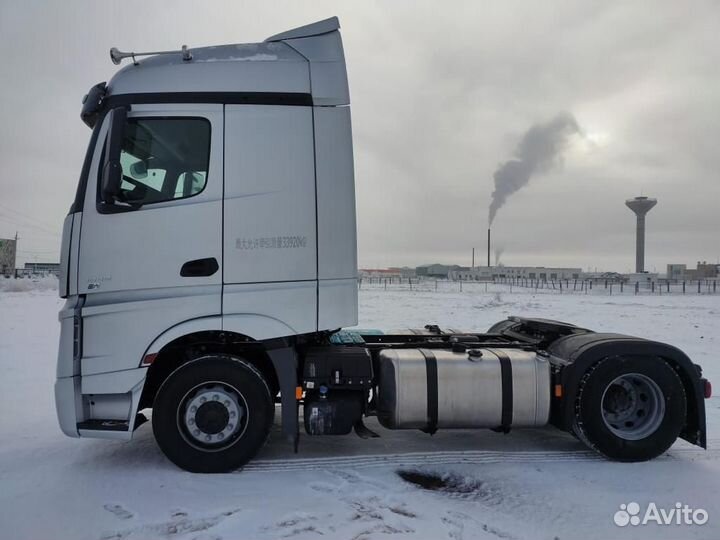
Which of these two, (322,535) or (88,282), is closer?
(322,535)

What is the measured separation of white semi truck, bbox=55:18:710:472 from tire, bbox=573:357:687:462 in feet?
0.05

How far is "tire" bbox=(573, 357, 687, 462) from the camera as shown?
4.70m

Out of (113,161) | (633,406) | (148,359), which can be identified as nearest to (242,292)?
(148,359)

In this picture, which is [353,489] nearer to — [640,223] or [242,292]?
[242,292]

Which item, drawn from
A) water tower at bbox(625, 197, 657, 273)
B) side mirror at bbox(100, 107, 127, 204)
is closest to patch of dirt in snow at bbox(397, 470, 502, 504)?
side mirror at bbox(100, 107, 127, 204)

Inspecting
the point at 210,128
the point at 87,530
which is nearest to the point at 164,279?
the point at 210,128

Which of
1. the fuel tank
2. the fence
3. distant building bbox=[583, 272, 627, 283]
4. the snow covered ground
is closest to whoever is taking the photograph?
the snow covered ground

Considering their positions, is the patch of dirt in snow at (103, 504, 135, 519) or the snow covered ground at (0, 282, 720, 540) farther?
the patch of dirt in snow at (103, 504, 135, 519)

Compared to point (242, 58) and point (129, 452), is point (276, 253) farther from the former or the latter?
point (129, 452)

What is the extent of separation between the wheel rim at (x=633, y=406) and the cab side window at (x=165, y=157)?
452 centimetres

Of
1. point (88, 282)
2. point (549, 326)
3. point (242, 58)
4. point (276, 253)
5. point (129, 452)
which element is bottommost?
point (129, 452)

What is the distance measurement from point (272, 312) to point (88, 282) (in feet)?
5.34

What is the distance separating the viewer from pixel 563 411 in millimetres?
4754

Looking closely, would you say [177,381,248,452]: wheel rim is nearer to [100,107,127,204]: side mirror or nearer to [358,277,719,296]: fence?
[100,107,127,204]: side mirror
